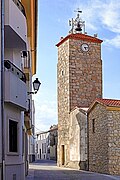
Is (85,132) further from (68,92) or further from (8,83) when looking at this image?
(8,83)

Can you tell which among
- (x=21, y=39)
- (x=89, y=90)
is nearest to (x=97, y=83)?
(x=89, y=90)

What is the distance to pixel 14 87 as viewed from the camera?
43.3ft

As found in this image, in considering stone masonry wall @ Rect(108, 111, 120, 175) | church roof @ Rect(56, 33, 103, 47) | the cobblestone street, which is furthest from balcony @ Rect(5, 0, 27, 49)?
church roof @ Rect(56, 33, 103, 47)

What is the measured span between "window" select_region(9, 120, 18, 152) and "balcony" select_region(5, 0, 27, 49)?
2751mm

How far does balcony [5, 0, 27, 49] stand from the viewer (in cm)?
1269

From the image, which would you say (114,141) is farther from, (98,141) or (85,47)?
(85,47)

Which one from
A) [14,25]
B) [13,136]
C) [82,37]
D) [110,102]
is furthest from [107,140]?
[14,25]

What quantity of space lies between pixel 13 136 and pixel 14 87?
1955 mm

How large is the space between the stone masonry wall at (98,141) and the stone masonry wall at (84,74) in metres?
4.74

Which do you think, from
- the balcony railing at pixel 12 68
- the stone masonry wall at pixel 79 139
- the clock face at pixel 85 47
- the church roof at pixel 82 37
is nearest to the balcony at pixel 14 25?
the balcony railing at pixel 12 68

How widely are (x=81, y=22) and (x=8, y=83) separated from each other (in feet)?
77.7

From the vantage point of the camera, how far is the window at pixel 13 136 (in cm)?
1380

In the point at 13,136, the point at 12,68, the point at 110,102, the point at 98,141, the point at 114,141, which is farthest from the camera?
the point at 98,141

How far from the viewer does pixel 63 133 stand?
34.8 meters
